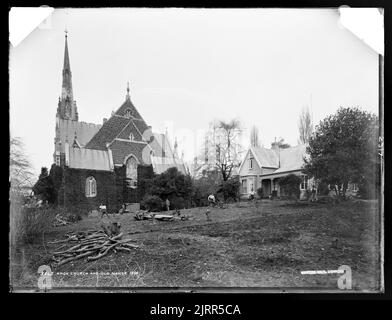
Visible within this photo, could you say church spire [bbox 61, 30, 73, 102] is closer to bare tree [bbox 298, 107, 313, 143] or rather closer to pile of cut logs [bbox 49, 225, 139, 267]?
pile of cut logs [bbox 49, 225, 139, 267]

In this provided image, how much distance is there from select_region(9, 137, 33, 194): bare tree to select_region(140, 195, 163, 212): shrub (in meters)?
1.04

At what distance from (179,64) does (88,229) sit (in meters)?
1.77

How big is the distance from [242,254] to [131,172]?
128cm

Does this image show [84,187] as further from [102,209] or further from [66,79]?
[66,79]

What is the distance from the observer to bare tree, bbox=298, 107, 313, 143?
258 centimetres

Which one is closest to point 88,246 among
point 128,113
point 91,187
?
point 91,187

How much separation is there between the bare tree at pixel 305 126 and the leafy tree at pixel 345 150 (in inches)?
2.1

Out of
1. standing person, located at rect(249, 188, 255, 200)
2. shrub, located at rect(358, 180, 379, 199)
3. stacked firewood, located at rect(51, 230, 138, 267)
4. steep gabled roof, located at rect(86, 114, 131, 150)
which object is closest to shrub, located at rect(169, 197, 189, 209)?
stacked firewood, located at rect(51, 230, 138, 267)

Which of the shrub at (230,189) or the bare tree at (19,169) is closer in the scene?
the bare tree at (19,169)

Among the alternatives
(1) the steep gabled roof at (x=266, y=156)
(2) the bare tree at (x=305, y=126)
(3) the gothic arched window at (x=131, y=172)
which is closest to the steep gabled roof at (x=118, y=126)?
(3) the gothic arched window at (x=131, y=172)

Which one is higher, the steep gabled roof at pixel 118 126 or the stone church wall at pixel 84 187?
the steep gabled roof at pixel 118 126

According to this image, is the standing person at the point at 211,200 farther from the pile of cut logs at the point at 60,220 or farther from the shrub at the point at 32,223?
the shrub at the point at 32,223

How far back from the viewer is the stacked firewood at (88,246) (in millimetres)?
2514
